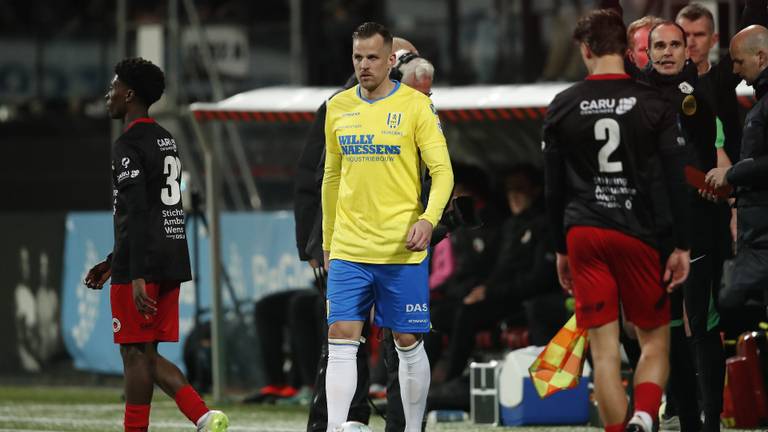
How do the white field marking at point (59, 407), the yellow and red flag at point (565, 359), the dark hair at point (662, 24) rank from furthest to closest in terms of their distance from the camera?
the white field marking at point (59, 407)
the dark hair at point (662, 24)
the yellow and red flag at point (565, 359)

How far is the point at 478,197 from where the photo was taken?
13547 mm

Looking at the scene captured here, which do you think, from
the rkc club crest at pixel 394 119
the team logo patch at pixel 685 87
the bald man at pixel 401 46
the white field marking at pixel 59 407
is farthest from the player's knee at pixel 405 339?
the white field marking at pixel 59 407

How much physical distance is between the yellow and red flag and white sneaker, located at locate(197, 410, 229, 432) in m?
1.56

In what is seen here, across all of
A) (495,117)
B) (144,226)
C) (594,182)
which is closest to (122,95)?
(144,226)

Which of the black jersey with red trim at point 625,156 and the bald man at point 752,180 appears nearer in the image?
the black jersey with red trim at point 625,156

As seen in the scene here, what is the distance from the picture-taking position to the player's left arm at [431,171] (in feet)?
25.8

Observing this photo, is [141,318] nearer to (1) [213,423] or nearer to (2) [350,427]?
(1) [213,423]

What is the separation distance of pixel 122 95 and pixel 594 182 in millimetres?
2647

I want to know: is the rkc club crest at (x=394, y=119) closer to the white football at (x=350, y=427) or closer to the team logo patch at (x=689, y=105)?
the white football at (x=350, y=427)

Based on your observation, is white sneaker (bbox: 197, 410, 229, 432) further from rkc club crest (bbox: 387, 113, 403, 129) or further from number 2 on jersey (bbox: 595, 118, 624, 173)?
number 2 on jersey (bbox: 595, 118, 624, 173)

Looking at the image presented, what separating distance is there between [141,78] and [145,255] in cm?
93

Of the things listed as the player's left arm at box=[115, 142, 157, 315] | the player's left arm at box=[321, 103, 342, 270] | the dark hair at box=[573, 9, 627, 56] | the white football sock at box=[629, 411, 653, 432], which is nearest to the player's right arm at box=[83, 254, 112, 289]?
the player's left arm at box=[115, 142, 157, 315]

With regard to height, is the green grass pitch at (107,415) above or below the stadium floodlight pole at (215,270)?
below

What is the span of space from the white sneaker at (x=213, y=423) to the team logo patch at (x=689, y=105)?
107 inches
